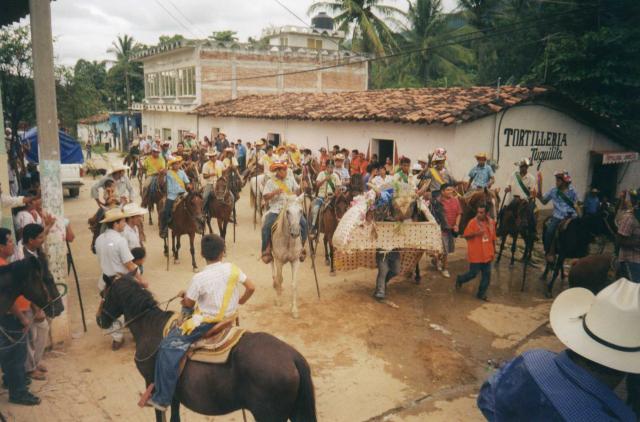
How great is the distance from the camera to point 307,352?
6523 millimetres

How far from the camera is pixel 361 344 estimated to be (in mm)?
6816

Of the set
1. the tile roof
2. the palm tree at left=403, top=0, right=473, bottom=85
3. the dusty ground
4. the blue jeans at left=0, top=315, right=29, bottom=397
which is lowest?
the dusty ground

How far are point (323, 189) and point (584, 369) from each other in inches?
360

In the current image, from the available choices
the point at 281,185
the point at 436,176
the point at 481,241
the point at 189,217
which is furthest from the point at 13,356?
the point at 436,176

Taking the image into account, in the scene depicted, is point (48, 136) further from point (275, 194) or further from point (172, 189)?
point (172, 189)

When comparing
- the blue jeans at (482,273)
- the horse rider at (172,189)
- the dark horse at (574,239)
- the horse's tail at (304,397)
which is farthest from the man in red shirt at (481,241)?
the horse rider at (172,189)

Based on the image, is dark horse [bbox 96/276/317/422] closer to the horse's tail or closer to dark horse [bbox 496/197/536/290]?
the horse's tail

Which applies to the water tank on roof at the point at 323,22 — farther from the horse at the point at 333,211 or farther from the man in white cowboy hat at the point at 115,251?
the man in white cowboy hat at the point at 115,251

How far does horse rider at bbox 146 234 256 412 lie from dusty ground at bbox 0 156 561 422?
1210 mm

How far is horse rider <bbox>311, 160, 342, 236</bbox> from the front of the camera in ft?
34.9

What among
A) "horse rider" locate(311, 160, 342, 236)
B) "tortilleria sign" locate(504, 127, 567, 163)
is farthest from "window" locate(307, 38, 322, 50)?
"horse rider" locate(311, 160, 342, 236)

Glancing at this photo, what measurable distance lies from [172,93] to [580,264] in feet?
106

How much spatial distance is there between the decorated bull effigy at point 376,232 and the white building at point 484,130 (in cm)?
569

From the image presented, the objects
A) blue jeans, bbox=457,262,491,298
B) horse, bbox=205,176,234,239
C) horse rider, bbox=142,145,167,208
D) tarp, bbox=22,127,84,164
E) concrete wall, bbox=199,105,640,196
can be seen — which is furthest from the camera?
tarp, bbox=22,127,84,164
